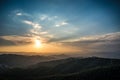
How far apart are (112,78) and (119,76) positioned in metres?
8.08

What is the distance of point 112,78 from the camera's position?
19750cm

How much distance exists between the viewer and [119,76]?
196375 mm
